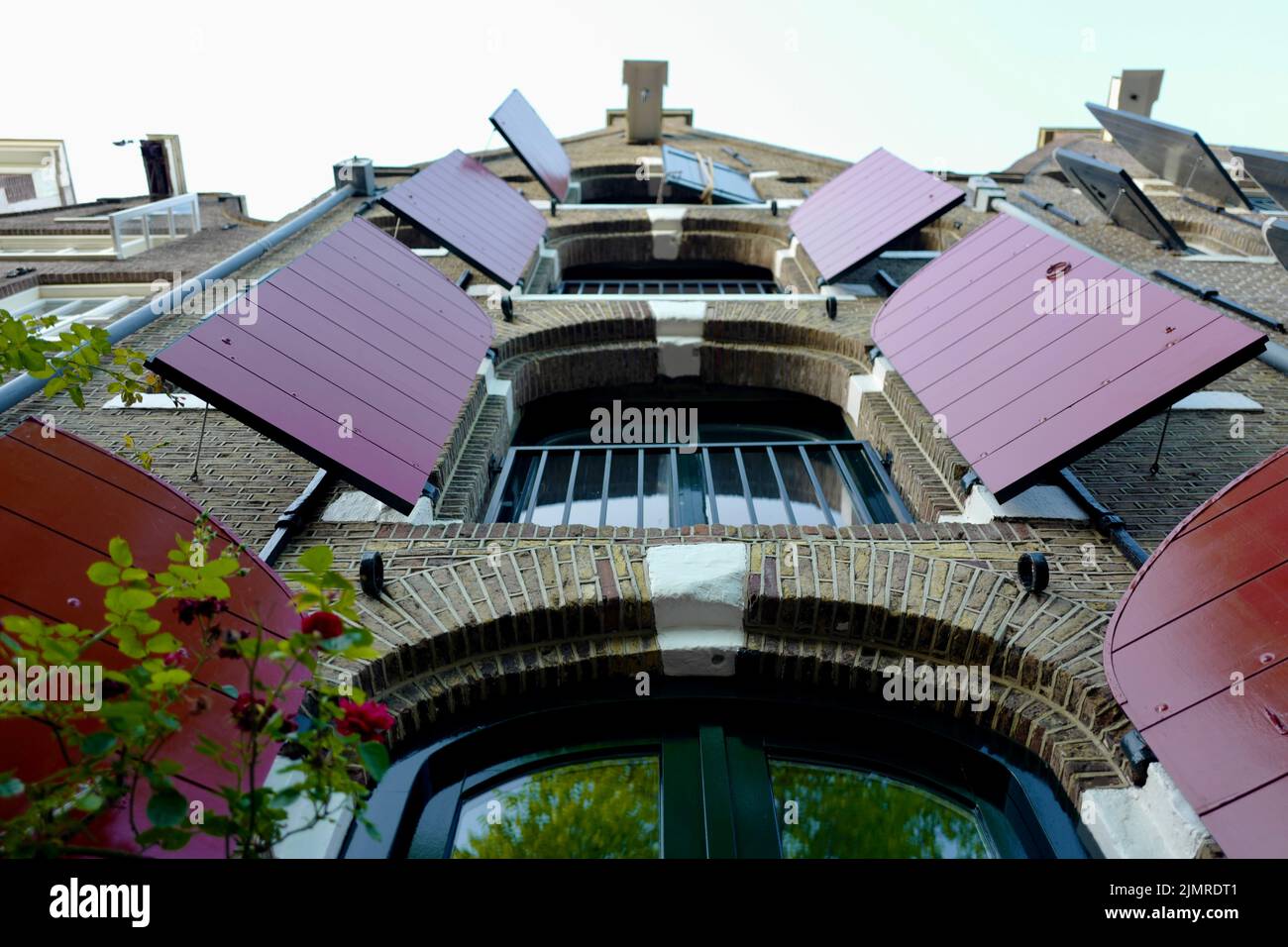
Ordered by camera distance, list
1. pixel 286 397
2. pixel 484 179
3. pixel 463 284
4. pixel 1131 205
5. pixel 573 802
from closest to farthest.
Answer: pixel 573 802
pixel 286 397
pixel 463 284
pixel 484 179
pixel 1131 205

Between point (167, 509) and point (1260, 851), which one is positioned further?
point (167, 509)

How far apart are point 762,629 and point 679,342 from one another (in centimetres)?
488

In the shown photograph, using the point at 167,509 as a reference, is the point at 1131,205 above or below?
above

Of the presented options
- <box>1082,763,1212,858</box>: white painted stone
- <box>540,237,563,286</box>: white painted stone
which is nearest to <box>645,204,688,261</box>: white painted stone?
<box>540,237,563,286</box>: white painted stone

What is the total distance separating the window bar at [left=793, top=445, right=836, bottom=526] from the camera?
6.61m

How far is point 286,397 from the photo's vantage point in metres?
4.98

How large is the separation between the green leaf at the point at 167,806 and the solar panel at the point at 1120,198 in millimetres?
13486

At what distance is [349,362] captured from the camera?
5.62 meters

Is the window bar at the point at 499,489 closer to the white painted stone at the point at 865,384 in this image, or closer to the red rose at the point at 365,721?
the white painted stone at the point at 865,384

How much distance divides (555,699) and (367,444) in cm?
186

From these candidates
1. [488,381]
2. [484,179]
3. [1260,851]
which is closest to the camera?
[1260,851]

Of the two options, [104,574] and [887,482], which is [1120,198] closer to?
[887,482]
